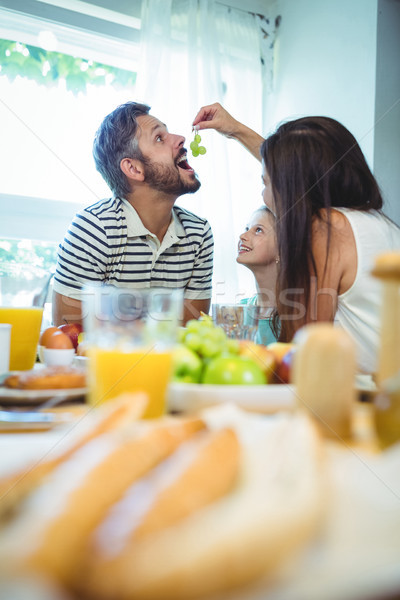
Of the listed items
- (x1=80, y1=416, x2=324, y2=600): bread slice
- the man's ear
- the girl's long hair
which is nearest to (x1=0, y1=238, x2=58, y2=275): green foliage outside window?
the man's ear

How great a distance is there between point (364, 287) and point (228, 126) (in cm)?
160

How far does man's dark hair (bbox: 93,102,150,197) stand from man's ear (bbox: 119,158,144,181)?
2 centimetres

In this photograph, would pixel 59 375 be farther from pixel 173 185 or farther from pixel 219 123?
pixel 219 123

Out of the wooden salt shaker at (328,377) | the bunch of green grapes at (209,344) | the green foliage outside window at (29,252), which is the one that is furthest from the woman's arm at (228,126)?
the wooden salt shaker at (328,377)

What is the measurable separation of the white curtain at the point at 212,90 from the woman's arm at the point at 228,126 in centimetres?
38

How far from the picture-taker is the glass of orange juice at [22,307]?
81cm

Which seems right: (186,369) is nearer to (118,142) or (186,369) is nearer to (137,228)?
(137,228)

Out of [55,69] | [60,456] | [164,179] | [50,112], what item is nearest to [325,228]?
[60,456]

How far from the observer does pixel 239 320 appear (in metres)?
0.96

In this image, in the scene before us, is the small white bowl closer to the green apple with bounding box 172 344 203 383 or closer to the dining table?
the green apple with bounding box 172 344 203 383

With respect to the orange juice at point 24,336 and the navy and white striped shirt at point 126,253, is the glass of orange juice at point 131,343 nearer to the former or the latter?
the orange juice at point 24,336

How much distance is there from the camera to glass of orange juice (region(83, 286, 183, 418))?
49cm

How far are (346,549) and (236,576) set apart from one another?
0.06 meters

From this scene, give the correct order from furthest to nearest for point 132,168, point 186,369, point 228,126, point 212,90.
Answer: point 212,90
point 228,126
point 132,168
point 186,369
